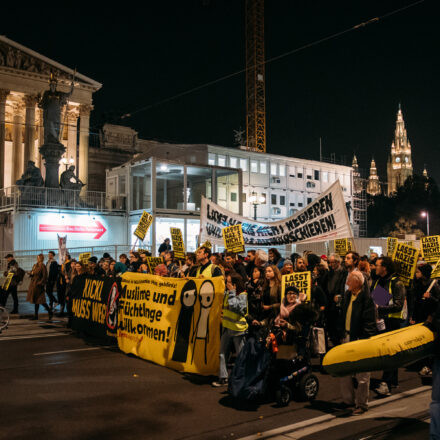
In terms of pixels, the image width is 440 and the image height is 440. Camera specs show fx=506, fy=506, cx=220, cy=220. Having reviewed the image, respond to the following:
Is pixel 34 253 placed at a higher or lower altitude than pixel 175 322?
higher

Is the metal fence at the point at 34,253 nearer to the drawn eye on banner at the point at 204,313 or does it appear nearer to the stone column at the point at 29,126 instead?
the drawn eye on banner at the point at 204,313

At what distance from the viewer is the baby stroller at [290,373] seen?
6293mm

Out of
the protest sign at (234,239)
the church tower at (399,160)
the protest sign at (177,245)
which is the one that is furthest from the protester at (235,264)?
the church tower at (399,160)

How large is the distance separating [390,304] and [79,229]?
70.3 feet

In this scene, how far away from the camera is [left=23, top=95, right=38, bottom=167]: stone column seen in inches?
1943

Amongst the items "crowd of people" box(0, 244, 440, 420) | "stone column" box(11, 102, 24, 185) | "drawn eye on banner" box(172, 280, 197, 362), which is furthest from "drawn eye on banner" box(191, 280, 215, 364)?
"stone column" box(11, 102, 24, 185)

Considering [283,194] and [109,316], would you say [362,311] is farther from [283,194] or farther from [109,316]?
[283,194]

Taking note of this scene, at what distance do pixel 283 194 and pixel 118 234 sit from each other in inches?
1457

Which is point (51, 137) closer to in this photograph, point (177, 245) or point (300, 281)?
point (177, 245)

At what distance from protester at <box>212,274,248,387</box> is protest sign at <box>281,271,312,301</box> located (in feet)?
2.58

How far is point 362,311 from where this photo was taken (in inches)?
248

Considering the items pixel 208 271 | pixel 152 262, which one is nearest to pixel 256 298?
pixel 208 271

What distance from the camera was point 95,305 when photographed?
10.6 metres

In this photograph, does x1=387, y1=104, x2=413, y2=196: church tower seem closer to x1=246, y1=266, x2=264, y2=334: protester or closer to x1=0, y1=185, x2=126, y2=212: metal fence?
x1=0, y1=185, x2=126, y2=212: metal fence
